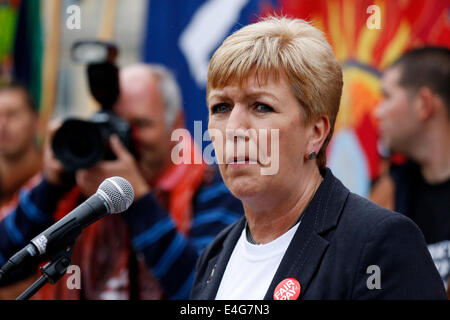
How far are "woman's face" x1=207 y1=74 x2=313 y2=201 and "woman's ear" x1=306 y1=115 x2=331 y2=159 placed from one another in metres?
0.02

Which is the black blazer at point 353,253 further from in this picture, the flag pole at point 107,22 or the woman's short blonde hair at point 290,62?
the flag pole at point 107,22

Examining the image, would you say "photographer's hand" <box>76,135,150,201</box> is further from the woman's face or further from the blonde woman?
the woman's face

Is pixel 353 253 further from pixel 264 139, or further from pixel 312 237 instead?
pixel 264 139

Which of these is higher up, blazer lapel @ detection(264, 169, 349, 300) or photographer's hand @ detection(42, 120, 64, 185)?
blazer lapel @ detection(264, 169, 349, 300)

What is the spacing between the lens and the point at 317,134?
1.90 meters

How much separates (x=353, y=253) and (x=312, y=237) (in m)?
0.16

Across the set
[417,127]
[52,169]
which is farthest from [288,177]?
[417,127]

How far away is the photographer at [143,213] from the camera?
9.27ft

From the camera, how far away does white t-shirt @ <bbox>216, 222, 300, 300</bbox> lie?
5.98 feet

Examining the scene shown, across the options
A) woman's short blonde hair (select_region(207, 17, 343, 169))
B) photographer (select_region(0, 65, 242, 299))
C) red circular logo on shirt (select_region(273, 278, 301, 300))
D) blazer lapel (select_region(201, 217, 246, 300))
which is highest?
woman's short blonde hair (select_region(207, 17, 343, 169))

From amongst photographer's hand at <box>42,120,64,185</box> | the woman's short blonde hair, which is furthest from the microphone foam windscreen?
photographer's hand at <box>42,120,64,185</box>

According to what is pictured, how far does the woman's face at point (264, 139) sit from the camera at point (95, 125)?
1229 millimetres

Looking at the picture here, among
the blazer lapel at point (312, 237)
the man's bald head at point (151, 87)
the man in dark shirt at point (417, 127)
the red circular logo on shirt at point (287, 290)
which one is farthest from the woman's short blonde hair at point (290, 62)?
the man in dark shirt at point (417, 127)
